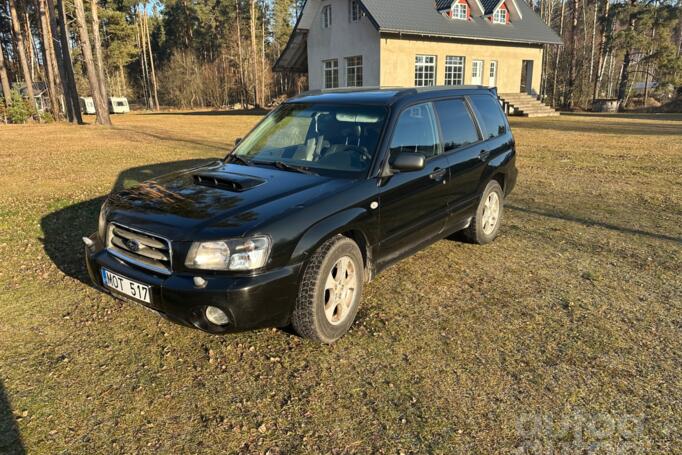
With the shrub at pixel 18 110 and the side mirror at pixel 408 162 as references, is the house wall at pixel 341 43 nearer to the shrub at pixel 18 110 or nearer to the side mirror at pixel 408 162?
the shrub at pixel 18 110

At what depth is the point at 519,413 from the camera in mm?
2824

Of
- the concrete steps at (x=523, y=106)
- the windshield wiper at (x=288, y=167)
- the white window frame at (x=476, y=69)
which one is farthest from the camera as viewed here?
the white window frame at (x=476, y=69)

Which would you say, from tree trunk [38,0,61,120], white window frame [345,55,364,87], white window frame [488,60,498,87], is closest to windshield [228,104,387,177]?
white window frame [345,55,364,87]

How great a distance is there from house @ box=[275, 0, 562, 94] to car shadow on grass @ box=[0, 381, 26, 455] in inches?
900

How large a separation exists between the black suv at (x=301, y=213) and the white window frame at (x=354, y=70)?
2253 cm

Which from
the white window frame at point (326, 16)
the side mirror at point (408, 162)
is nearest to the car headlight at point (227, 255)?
the side mirror at point (408, 162)

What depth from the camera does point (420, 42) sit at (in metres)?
25.7

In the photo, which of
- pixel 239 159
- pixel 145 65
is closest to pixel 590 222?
pixel 239 159

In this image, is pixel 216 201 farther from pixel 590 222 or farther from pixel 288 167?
pixel 590 222

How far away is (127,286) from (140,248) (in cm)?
28

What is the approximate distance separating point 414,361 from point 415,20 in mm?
25067

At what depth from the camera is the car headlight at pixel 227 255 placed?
3.02m

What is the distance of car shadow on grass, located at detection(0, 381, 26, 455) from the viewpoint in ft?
8.35

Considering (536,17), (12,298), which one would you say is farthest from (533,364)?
(536,17)
